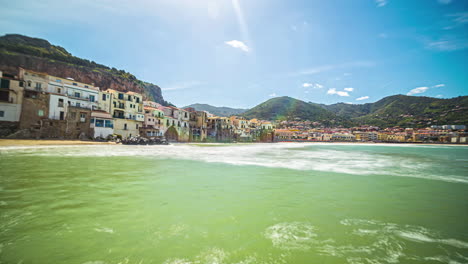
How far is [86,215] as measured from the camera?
16.0 ft

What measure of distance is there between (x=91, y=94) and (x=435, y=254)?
165 ft

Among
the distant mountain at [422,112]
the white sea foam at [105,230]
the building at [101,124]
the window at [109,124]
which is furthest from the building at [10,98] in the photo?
the distant mountain at [422,112]

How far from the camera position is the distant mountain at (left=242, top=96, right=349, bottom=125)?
160 meters

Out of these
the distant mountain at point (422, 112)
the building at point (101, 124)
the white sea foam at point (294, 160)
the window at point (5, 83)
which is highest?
the distant mountain at point (422, 112)

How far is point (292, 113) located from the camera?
171 m

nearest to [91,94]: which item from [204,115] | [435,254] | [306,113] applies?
[204,115]

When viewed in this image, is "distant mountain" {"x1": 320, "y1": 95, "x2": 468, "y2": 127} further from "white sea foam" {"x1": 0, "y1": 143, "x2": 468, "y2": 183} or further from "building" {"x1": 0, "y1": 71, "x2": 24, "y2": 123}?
"building" {"x1": 0, "y1": 71, "x2": 24, "y2": 123}

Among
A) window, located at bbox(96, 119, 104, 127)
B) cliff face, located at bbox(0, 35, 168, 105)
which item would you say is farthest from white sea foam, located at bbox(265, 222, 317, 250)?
cliff face, located at bbox(0, 35, 168, 105)

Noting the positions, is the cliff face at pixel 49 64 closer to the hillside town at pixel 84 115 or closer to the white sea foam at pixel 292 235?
the hillside town at pixel 84 115

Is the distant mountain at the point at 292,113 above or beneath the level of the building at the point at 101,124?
above

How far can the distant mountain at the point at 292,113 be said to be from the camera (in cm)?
15999

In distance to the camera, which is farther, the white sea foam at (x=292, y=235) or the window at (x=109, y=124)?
the window at (x=109, y=124)

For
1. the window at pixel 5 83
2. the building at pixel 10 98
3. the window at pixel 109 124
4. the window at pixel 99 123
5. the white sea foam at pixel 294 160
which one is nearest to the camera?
the white sea foam at pixel 294 160

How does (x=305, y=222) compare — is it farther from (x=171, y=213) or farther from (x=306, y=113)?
(x=306, y=113)
